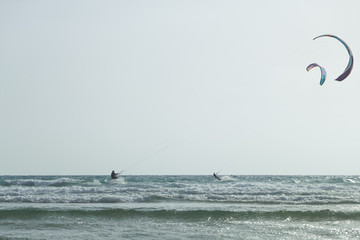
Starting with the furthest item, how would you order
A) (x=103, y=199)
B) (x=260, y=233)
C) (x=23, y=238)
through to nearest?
(x=103, y=199) < (x=260, y=233) < (x=23, y=238)

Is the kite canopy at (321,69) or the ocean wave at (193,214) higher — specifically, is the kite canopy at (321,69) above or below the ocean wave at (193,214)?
above

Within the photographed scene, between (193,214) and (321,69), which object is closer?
(193,214)

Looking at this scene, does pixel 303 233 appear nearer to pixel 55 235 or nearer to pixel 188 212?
pixel 188 212

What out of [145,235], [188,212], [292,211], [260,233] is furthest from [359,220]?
[145,235]

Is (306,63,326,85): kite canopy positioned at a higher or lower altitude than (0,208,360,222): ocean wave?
higher

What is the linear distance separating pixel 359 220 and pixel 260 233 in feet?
15.1

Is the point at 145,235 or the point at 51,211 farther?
the point at 51,211

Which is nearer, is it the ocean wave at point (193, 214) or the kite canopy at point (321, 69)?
the ocean wave at point (193, 214)

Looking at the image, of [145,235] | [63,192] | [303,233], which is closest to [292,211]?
[303,233]

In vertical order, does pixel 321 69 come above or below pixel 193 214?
above

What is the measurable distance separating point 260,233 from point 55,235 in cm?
544

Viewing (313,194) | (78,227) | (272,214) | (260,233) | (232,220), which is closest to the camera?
(260,233)

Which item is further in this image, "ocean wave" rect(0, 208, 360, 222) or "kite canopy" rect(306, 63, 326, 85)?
"kite canopy" rect(306, 63, 326, 85)

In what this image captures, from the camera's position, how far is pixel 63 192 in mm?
22359
